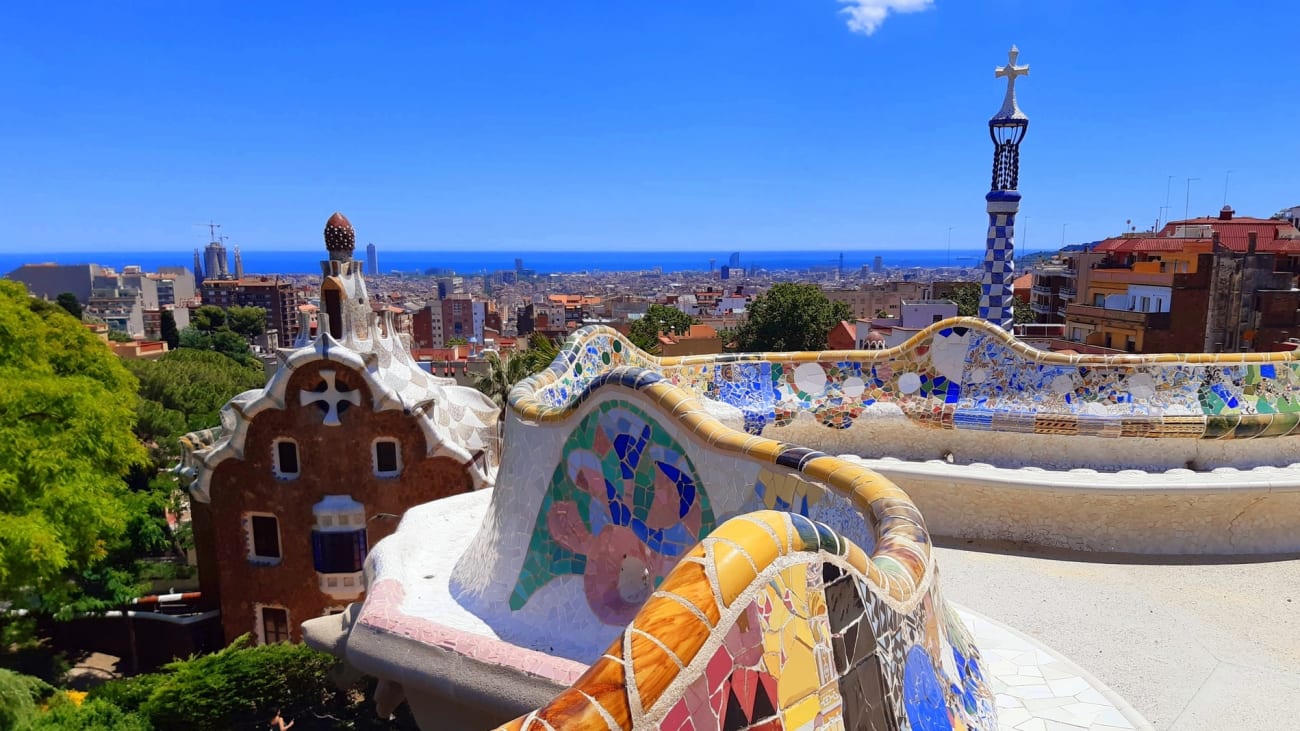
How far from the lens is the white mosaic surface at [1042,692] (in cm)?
398

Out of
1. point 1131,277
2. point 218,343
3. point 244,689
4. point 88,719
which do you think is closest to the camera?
point 88,719

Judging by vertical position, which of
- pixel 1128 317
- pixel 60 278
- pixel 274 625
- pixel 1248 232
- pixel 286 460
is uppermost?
pixel 1248 232

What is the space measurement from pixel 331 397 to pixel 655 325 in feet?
91.2

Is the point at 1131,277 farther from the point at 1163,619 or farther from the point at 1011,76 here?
the point at 1163,619

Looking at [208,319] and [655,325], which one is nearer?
[655,325]

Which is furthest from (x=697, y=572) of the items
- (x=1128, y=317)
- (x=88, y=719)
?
(x=1128, y=317)

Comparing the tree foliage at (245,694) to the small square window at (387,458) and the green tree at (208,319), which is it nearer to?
the small square window at (387,458)

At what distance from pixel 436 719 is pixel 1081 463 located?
20.4 feet

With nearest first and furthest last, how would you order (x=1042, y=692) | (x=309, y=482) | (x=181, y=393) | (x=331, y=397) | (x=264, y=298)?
(x=1042, y=692), (x=331, y=397), (x=309, y=482), (x=181, y=393), (x=264, y=298)

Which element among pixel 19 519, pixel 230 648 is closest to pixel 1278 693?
pixel 19 519

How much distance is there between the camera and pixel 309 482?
37.3 ft

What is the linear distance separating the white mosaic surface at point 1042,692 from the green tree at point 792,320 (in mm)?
26569

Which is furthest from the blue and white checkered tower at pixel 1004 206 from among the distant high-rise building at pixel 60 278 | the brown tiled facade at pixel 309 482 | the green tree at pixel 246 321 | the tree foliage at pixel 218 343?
the distant high-rise building at pixel 60 278

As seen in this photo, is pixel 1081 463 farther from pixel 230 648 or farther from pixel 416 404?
pixel 230 648
